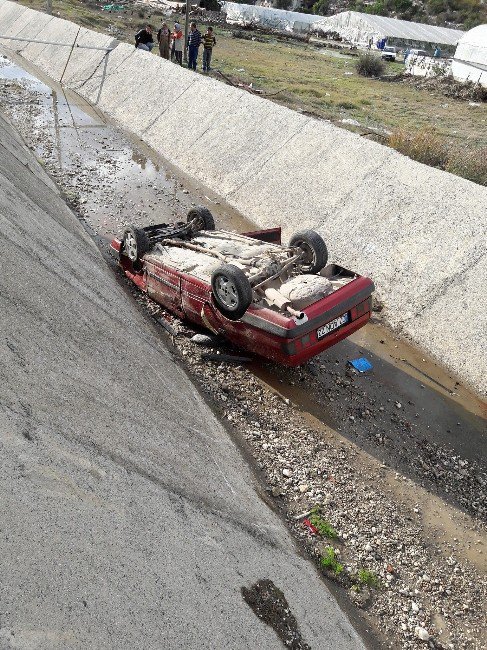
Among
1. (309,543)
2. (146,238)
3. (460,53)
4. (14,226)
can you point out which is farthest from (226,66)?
(309,543)

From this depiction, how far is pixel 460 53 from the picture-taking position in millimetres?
35719

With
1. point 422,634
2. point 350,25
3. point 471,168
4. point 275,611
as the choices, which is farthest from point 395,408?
point 350,25

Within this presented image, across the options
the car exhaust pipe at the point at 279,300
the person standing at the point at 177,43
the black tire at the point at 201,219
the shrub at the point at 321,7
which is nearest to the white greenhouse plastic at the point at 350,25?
the shrub at the point at 321,7

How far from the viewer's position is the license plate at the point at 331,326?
710cm

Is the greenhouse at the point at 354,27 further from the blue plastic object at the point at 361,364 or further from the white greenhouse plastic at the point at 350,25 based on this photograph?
the blue plastic object at the point at 361,364

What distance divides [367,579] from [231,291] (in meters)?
3.89

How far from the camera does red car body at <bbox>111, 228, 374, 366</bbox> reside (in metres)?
6.94

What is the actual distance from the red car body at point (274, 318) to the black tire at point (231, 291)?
13cm

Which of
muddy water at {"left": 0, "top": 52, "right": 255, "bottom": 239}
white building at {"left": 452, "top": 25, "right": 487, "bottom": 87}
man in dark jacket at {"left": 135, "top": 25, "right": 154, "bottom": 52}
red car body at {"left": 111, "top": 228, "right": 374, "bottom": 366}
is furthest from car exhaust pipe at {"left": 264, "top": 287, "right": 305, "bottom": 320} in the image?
white building at {"left": 452, "top": 25, "right": 487, "bottom": 87}

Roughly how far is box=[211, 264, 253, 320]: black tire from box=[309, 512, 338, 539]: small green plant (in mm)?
2841

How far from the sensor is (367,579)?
5.31m

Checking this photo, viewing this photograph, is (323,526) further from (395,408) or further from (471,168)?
(471,168)

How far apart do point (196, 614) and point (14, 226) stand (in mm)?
5565

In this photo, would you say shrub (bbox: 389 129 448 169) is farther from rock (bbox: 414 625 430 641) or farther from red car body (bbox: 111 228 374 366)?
rock (bbox: 414 625 430 641)
